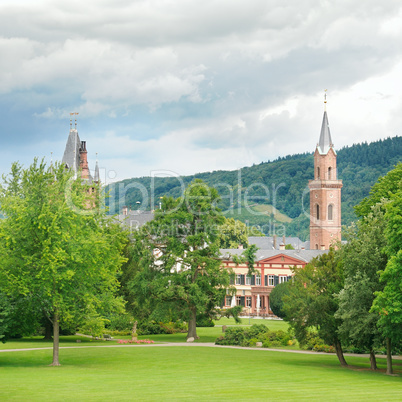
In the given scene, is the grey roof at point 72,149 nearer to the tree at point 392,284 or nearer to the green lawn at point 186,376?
the green lawn at point 186,376

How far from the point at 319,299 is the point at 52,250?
1448 centimetres

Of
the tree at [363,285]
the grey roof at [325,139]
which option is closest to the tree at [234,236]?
the grey roof at [325,139]

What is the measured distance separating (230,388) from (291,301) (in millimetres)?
12733

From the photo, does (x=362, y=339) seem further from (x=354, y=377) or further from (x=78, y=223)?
(x=78, y=223)

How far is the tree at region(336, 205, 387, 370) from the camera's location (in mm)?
33656

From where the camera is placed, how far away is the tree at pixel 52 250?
3491cm

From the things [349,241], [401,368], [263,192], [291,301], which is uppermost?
[263,192]

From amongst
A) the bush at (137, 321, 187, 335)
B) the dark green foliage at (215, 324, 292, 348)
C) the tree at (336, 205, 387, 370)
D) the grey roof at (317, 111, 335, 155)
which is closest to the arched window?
the grey roof at (317, 111, 335, 155)

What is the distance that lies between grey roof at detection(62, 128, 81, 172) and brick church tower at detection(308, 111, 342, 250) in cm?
5027

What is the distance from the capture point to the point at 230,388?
26406mm

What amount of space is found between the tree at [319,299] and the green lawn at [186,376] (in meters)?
1.91

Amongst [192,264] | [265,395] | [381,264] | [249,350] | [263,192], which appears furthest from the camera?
[263,192]

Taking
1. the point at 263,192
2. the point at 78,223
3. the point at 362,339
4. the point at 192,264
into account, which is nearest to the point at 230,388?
the point at 362,339

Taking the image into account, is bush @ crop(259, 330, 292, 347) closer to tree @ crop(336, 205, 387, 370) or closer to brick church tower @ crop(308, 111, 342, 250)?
tree @ crop(336, 205, 387, 370)
